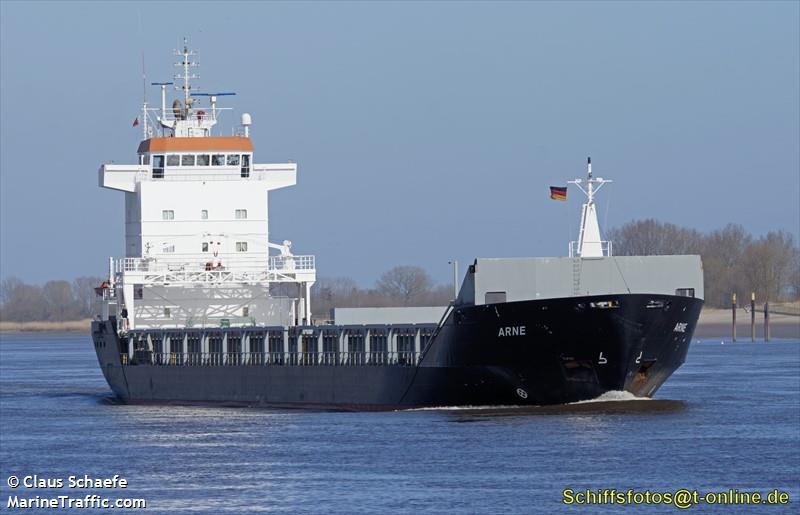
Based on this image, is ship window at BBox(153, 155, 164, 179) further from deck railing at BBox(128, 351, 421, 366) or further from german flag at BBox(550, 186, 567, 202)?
german flag at BBox(550, 186, 567, 202)

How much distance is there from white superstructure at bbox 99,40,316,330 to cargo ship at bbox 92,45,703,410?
0.15 ft

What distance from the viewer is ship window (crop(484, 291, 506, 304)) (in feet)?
127

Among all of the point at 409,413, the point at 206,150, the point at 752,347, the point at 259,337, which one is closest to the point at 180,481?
the point at 409,413

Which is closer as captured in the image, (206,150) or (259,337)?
(259,337)

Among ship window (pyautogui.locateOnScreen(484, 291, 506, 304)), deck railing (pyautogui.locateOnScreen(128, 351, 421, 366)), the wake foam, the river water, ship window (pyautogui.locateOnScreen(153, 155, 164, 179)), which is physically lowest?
the river water

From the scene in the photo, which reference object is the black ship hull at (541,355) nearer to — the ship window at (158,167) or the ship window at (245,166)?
the ship window at (245,166)

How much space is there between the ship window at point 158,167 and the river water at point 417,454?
9619mm

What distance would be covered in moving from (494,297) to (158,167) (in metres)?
19.0

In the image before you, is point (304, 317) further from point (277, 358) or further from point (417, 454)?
point (417, 454)

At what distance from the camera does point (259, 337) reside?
48.1 metres

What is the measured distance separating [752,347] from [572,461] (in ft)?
222

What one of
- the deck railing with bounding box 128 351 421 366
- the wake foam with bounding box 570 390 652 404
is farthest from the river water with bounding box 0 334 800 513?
the deck railing with bounding box 128 351 421 366

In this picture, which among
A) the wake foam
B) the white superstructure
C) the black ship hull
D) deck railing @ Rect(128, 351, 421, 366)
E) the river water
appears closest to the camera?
the river water

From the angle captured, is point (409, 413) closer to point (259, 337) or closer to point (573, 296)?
point (573, 296)
